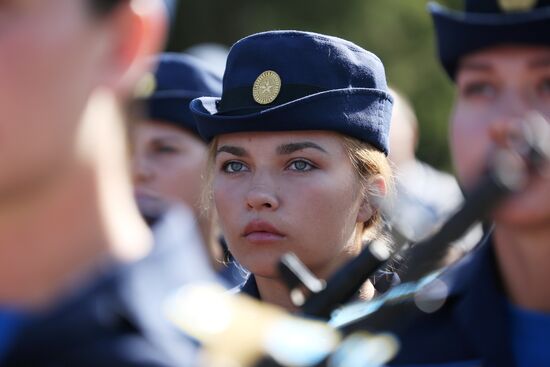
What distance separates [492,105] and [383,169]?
1550 mm

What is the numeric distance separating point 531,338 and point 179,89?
335 cm

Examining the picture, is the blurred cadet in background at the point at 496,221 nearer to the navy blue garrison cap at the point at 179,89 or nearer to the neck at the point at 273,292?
the neck at the point at 273,292

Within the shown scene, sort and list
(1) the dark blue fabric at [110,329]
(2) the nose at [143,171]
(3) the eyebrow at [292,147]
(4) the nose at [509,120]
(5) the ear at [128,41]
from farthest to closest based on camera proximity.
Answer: (2) the nose at [143,171]
(3) the eyebrow at [292,147]
(4) the nose at [509,120]
(5) the ear at [128,41]
(1) the dark blue fabric at [110,329]

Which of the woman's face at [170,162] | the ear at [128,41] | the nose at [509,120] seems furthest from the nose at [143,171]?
the ear at [128,41]

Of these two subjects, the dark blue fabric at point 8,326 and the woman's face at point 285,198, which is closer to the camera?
the dark blue fabric at point 8,326

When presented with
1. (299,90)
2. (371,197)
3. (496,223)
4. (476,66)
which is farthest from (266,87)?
(496,223)

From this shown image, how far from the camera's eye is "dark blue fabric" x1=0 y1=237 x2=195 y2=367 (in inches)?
99.0

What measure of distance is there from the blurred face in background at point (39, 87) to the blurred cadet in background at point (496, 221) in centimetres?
108

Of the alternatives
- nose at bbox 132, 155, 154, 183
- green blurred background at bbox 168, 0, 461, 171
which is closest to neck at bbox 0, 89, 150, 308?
nose at bbox 132, 155, 154, 183

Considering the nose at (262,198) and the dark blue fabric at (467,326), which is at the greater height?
the dark blue fabric at (467,326)

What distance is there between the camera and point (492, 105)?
11.0ft

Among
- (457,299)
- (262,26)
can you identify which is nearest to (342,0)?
(262,26)

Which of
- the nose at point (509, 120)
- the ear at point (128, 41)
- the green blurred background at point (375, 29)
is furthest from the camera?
the green blurred background at point (375, 29)

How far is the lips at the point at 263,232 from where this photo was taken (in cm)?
449
